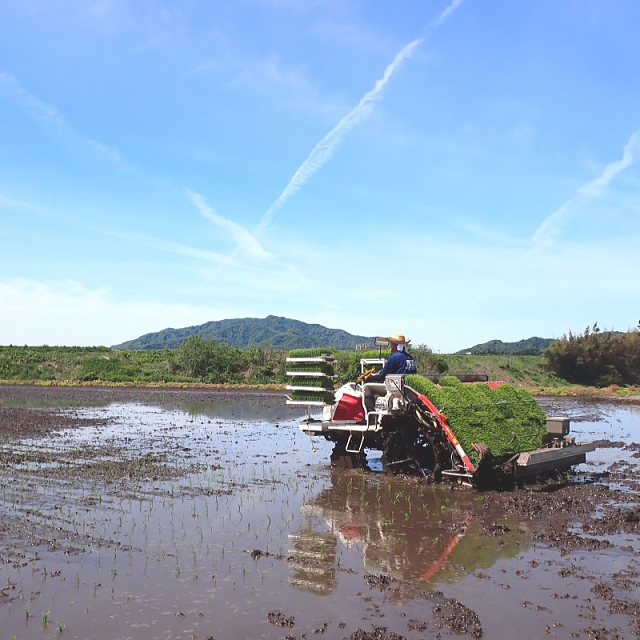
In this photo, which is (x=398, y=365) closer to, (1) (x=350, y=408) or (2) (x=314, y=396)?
(1) (x=350, y=408)

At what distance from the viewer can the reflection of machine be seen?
10.9 metres

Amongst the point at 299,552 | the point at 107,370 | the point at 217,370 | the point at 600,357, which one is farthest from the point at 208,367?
the point at 299,552

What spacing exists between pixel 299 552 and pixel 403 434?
5.20 meters

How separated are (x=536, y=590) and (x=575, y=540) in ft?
6.37

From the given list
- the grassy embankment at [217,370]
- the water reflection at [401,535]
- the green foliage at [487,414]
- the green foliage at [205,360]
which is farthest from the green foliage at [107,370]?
the water reflection at [401,535]

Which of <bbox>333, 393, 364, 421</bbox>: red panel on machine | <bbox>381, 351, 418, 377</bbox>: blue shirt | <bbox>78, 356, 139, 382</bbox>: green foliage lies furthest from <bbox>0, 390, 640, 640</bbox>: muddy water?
<bbox>78, 356, 139, 382</bbox>: green foliage

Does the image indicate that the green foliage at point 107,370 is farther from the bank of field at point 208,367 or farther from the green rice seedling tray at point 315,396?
the green rice seedling tray at point 315,396

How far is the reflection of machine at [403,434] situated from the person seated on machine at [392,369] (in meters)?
0.03

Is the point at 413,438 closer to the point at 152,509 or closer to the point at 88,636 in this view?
the point at 152,509

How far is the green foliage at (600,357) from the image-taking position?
51.9 metres

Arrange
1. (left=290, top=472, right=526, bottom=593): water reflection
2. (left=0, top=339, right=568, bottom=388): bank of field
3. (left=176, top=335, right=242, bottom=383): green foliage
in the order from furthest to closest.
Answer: (left=176, top=335, right=242, bottom=383): green foliage → (left=0, top=339, right=568, bottom=388): bank of field → (left=290, top=472, right=526, bottom=593): water reflection

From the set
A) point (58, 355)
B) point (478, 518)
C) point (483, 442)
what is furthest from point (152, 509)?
point (58, 355)

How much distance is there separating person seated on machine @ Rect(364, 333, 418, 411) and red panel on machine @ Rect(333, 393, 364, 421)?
0.20m

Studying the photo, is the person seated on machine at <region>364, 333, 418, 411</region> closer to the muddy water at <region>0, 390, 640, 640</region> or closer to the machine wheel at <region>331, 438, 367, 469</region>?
the machine wheel at <region>331, 438, 367, 469</region>
